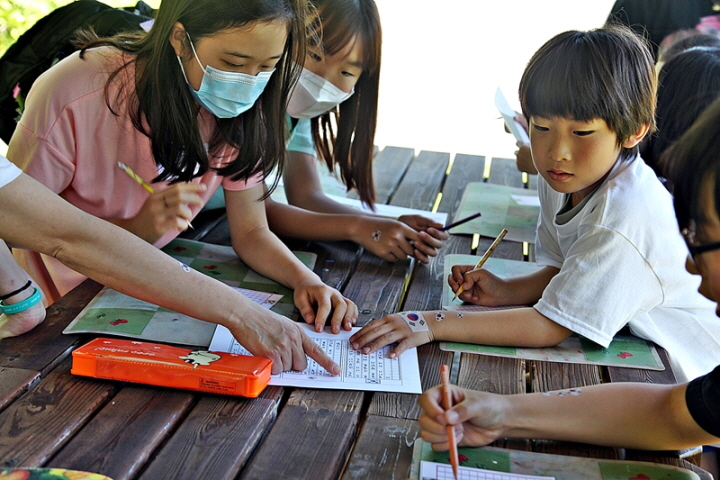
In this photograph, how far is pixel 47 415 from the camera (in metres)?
1.12

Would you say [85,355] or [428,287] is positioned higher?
[85,355]

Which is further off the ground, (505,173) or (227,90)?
(227,90)

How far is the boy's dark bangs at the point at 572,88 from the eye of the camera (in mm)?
1440

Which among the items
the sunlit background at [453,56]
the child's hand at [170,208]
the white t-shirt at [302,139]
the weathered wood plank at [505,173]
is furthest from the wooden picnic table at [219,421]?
the sunlit background at [453,56]

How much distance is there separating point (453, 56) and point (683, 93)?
4324 mm

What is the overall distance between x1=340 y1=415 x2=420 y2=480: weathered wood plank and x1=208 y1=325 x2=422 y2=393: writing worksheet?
0.33ft

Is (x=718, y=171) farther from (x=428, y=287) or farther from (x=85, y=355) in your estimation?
(x=85, y=355)

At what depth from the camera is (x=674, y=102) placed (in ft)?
5.98

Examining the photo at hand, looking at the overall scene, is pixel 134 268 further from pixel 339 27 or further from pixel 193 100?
pixel 339 27

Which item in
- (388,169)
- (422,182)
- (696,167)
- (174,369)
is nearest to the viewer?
(696,167)

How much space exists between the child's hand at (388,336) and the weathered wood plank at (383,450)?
0.71 feet

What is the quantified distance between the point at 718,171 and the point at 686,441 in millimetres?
424

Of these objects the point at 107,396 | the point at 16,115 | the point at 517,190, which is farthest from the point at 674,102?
the point at 16,115

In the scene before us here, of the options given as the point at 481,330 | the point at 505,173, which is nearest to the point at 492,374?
the point at 481,330
